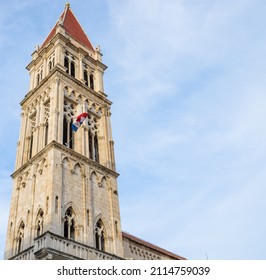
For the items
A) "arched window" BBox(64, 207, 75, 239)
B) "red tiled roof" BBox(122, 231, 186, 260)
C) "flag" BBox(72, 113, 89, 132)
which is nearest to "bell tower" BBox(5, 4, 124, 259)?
Result: "arched window" BBox(64, 207, 75, 239)

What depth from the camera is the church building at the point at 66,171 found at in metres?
23.8

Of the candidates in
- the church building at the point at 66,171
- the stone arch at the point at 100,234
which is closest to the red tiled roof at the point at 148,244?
the church building at the point at 66,171

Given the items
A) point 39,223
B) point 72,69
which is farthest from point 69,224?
point 72,69

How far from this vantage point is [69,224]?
79.1 ft

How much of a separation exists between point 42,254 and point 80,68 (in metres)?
18.6

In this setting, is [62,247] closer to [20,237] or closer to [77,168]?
[20,237]

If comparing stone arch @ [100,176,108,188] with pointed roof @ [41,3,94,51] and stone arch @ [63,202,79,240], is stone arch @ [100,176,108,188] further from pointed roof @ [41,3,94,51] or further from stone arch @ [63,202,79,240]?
pointed roof @ [41,3,94,51]

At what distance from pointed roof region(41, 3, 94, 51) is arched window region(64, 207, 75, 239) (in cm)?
1908

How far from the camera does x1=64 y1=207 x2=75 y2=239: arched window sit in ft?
78.1

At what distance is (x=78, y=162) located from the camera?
2761 cm

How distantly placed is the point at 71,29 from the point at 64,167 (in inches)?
706

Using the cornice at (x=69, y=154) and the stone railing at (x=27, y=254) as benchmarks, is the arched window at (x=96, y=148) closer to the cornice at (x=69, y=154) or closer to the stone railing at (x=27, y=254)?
the cornice at (x=69, y=154)
